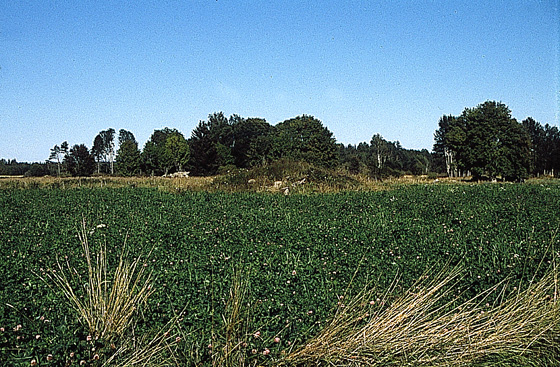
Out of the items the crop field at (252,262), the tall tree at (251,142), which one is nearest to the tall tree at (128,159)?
the tall tree at (251,142)

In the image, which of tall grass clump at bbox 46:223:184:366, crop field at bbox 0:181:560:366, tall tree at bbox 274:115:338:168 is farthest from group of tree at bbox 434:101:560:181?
tall grass clump at bbox 46:223:184:366

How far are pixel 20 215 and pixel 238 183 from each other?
950 cm

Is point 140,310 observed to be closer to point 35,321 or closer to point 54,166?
point 35,321

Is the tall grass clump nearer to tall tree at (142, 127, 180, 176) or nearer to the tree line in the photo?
the tree line

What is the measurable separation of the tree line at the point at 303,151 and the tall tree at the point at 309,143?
0.12 metres

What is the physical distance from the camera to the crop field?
3.46 metres

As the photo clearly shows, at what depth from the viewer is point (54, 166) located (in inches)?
2159

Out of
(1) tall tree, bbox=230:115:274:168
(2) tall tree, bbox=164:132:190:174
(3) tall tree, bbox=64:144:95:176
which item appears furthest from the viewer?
(1) tall tree, bbox=230:115:274:168

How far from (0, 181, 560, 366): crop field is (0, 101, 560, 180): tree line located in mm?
15048

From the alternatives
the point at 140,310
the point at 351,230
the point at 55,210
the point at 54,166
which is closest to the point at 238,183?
the point at 55,210

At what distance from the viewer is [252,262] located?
557 cm

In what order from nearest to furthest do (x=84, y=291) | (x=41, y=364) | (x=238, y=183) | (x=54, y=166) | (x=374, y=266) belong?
(x=41, y=364)
(x=84, y=291)
(x=374, y=266)
(x=238, y=183)
(x=54, y=166)

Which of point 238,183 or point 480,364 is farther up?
point 238,183

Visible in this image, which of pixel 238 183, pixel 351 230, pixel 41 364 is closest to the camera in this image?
pixel 41 364
